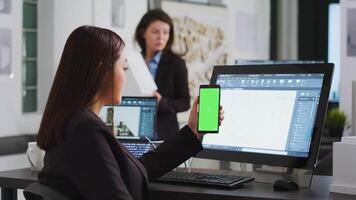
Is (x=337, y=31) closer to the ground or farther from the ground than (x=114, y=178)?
farther from the ground

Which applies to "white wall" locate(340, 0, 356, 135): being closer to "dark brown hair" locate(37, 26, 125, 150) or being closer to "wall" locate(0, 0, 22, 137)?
"wall" locate(0, 0, 22, 137)

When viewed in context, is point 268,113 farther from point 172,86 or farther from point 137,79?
point 172,86

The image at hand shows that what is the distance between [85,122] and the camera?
1811 millimetres

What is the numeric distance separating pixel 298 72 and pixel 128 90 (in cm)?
137

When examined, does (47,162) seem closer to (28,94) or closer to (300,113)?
(300,113)

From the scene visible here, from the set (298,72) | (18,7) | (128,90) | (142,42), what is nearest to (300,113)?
(298,72)

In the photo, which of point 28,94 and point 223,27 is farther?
point 223,27

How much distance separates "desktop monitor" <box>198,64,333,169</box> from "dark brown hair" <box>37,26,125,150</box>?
688 millimetres

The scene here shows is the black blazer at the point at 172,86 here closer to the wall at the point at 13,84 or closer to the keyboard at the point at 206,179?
the wall at the point at 13,84

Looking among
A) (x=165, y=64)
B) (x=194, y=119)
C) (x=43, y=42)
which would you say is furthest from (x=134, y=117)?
(x=43, y=42)

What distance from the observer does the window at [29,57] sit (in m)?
4.39

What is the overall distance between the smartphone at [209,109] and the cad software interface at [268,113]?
0.57 feet

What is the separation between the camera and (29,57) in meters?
4.44

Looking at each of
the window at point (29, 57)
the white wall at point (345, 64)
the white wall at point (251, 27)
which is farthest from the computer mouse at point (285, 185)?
the white wall at point (251, 27)
